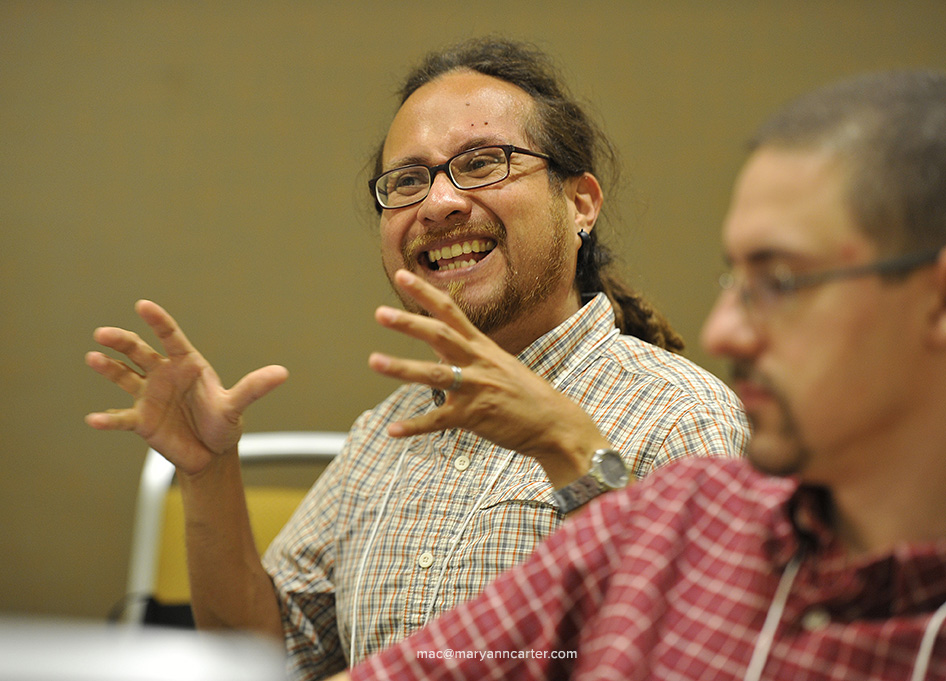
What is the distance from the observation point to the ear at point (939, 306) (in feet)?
2.14

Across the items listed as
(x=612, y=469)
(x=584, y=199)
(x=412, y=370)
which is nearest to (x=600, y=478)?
(x=612, y=469)

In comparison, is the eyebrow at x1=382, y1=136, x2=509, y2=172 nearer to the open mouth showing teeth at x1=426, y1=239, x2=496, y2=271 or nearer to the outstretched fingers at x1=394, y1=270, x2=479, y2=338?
the open mouth showing teeth at x1=426, y1=239, x2=496, y2=271

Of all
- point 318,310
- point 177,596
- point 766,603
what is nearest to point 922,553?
point 766,603

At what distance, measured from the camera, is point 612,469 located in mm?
1025

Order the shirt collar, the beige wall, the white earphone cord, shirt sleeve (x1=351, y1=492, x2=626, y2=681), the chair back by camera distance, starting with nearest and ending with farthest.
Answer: the white earphone cord < shirt sleeve (x1=351, y1=492, x2=626, y2=681) < the shirt collar < the chair back < the beige wall

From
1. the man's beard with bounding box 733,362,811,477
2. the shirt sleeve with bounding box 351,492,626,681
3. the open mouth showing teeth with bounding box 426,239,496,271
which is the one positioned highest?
the open mouth showing teeth with bounding box 426,239,496,271

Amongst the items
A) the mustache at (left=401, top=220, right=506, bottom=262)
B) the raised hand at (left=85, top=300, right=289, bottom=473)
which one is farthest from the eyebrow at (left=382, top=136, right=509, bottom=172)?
the raised hand at (left=85, top=300, right=289, bottom=473)

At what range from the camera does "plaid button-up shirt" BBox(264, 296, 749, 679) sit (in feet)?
3.84

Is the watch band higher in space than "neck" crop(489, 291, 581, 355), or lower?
lower

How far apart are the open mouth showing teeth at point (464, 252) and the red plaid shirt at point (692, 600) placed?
0.69 m

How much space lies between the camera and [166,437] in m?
1.27

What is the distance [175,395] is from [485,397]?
52 centimetres

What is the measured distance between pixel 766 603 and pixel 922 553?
0.12 meters

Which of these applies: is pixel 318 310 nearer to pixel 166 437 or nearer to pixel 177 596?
pixel 177 596
